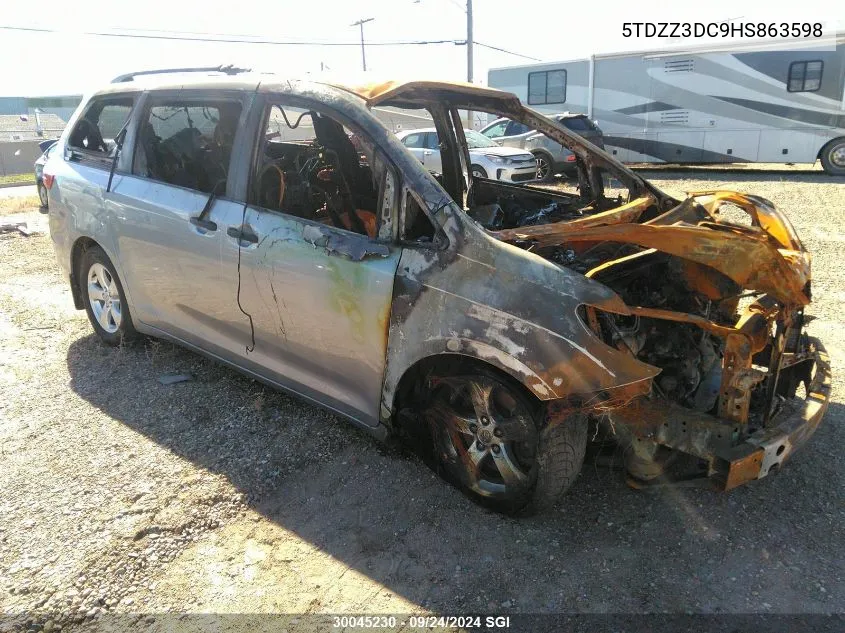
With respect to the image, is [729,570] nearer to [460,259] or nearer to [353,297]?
[460,259]

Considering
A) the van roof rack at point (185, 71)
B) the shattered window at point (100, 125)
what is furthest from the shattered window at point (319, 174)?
the shattered window at point (100, 125)

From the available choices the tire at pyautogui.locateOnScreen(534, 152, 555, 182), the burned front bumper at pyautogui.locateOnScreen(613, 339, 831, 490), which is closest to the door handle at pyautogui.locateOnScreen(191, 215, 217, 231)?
the burned front bumper at pyautogui.locateOnScreen(613, 339, 831, 490)

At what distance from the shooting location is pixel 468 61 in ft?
90.5

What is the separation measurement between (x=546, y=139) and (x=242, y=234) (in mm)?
13652

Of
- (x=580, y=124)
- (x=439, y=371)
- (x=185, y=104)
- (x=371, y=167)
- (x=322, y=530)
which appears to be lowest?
(x=322, y=530)

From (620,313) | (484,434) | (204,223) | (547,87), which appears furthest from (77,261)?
(547,87)

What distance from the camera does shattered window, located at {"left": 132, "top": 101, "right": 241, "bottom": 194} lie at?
362 centimetres

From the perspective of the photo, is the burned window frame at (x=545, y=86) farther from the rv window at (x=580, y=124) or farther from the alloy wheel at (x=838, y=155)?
the alloy wheel at (x=838, y=155)

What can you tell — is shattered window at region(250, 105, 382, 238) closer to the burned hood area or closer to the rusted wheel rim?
the burned hood area

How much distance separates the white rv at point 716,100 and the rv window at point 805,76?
2 cm

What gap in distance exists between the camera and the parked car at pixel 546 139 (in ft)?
49.1

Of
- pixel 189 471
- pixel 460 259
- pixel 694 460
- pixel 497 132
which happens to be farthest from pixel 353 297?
pixel 497 132

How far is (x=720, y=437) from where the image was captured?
99.8 inches

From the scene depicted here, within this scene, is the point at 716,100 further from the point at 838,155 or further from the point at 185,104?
the point at 185,104
